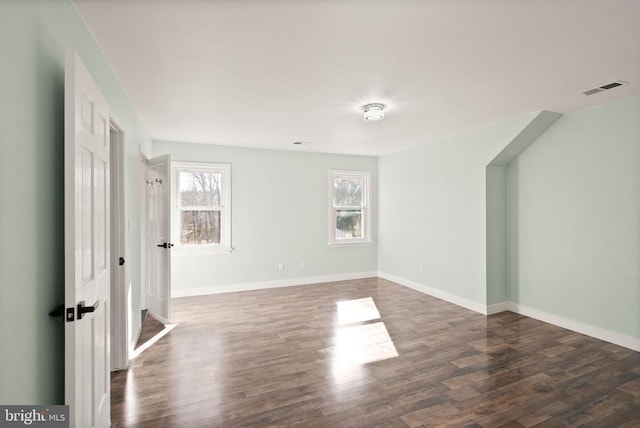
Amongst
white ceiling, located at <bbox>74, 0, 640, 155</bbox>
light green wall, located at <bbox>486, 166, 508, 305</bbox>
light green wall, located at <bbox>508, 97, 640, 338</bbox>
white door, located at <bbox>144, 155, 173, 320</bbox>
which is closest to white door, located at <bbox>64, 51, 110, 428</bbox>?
white ceiling, located at <bbox>74, 0, 640, 155</bbox>

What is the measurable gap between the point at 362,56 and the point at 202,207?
4048mm

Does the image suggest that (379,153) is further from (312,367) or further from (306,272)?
(312,367)

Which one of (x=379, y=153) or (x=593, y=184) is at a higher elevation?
(x=379, y=153)

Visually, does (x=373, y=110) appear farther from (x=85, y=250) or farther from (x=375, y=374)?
(x=85, y=250)

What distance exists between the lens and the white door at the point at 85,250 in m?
1.37

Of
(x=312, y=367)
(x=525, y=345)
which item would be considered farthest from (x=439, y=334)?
(x=312, y=367)

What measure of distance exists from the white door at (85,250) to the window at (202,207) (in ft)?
11.5

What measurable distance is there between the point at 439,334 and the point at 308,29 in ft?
11.1

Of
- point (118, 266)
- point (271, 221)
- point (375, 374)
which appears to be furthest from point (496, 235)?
point (118, 266)

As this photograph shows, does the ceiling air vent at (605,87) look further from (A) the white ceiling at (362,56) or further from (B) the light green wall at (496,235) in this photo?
(B) the light green wall at (496,235)

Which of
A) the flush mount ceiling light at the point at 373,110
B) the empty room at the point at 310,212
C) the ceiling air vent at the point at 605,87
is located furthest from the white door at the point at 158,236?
the ceiling air vent at the point at 605,87

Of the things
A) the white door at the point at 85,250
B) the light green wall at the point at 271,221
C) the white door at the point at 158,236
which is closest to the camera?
the white door at the point at 85,250

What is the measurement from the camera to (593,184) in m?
3.58

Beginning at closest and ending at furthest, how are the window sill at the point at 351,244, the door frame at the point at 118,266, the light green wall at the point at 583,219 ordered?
1. the door frame at the point at 118,266
2. the light green wall at the point at 583,219
3. the window sill at the point at 351,244
